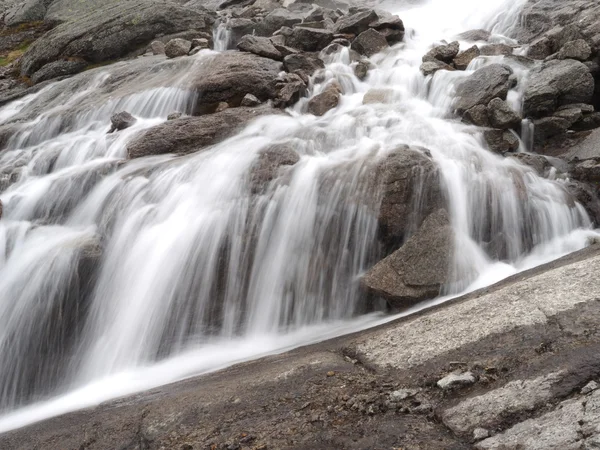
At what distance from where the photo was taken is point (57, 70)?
19.0m

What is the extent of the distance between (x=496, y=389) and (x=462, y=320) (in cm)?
108

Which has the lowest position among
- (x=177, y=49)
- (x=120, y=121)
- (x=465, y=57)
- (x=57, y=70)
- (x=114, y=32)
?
(x=465, y=57)

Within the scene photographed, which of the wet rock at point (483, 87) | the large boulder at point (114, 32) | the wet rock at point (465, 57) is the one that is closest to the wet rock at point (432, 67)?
the wet rock at point (465, 57)

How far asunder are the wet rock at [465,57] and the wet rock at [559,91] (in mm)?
3059

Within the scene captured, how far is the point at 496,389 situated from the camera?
361cm

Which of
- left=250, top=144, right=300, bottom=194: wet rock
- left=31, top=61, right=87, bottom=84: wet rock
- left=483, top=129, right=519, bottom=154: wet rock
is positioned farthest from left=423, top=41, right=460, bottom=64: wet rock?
left=31, top=61, right=87, bottom=84: wet rock

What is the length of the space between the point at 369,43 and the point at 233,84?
18.3ft

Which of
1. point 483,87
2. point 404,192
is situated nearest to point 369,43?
point 483,87

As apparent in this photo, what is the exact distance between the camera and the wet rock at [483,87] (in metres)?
11.1

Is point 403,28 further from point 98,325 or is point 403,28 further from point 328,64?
point 98,325

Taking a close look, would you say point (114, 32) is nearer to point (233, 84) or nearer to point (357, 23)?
point (233, 84)

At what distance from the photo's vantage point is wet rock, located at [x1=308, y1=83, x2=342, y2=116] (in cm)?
1241

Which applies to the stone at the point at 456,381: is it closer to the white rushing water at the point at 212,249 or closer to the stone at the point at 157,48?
the white rushing water at the point at 212,249

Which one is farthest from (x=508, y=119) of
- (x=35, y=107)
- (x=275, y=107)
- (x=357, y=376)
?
(x=35, y=107)
